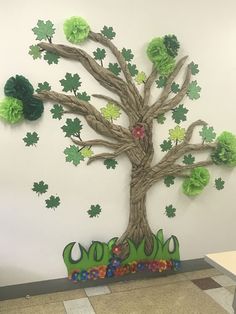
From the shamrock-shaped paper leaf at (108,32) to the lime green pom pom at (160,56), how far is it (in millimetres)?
287

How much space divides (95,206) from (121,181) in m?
0.28

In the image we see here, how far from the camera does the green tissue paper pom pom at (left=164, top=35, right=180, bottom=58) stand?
8.02 ft

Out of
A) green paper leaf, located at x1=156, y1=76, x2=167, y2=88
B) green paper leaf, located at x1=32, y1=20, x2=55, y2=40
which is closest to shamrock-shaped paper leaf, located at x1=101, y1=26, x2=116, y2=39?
green paper leaf, located at x1=32, y1=20, x2=55, y2=40

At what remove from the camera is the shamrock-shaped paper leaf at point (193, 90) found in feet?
8.64

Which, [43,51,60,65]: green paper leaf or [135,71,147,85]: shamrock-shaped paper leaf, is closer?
[43,51,60,65]: green paper leaf

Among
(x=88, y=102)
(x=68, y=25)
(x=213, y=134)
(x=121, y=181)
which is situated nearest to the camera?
(x=68, y=25)

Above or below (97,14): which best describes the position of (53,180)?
below

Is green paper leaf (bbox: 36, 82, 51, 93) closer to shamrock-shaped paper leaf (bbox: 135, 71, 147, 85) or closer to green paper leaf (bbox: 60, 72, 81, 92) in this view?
green paper leaf (bbox: 60, 72, 81, 92)

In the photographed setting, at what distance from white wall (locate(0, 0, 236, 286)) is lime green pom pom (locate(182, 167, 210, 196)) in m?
0.08

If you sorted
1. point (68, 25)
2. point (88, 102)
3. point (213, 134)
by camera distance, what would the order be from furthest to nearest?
point (213, 134) → point (88, 102) → point (68, 25)

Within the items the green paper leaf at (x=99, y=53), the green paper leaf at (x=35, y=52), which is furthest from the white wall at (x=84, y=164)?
the green paper leaf at (x=99, y=53)

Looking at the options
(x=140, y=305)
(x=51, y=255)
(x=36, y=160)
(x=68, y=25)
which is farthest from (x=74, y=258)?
(x=68, y=25)

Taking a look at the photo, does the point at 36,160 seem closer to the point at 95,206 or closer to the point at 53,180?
the point at 53,180

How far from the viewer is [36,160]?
2307mm
